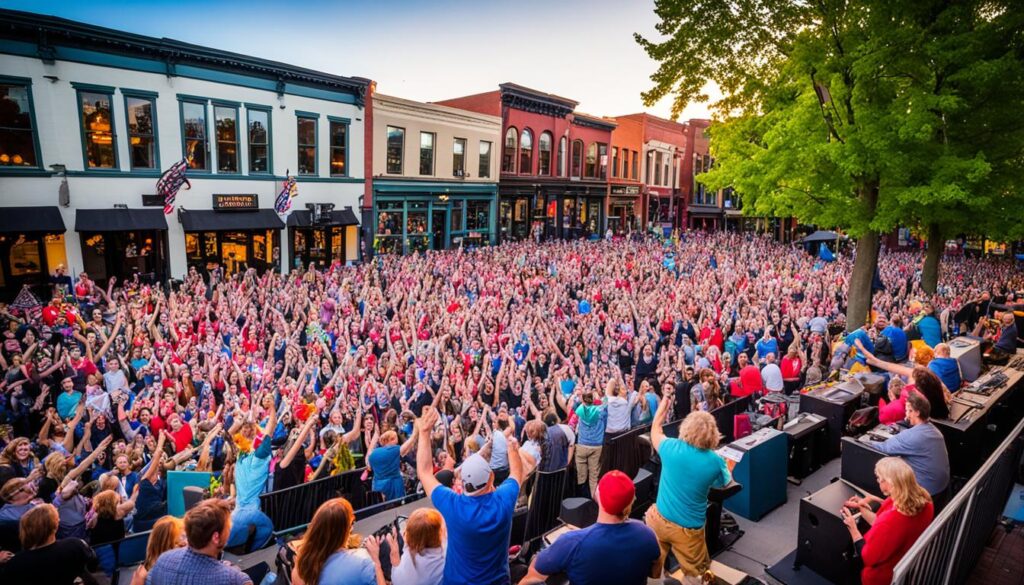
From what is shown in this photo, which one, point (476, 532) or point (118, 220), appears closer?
point (476, 532)

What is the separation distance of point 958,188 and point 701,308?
18.7 ft

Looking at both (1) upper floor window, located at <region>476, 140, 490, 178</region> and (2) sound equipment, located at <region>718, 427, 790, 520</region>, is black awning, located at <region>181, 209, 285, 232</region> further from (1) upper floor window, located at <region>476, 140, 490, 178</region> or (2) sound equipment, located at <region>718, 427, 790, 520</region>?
(2) sound equipment, located at <region>718, 427, 790, 520</region>

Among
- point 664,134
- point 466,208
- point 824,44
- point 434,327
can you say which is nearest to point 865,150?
point 824,44

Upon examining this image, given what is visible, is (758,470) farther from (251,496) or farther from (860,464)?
(251,496)

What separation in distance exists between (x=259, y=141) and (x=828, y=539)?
22.1 metres

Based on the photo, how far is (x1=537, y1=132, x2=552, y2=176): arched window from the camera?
35.5 meters

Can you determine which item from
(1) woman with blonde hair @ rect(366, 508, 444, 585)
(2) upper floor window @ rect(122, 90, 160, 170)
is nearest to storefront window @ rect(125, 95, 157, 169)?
(2) upper floor window @ rect(122, 90, 160, 170)

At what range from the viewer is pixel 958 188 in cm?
1102

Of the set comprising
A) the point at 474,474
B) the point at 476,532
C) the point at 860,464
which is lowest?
the point at 860,464

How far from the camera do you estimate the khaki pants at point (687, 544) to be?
174 inches

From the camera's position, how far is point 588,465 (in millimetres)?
7637

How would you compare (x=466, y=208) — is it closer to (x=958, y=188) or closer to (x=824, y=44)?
(x=824, y=44)

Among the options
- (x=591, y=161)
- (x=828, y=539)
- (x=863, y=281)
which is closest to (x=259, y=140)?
(x=863, y=281)

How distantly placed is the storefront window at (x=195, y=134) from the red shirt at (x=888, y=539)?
21.3 metres
